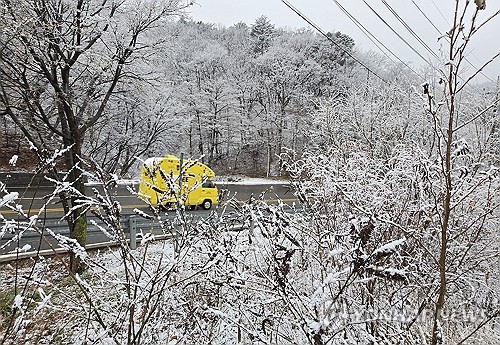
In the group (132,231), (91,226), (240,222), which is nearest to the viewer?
(240,222)

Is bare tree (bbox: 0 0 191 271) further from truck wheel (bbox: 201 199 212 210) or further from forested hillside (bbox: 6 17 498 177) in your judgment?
forested hillside (bbox: 6 17 498 177)

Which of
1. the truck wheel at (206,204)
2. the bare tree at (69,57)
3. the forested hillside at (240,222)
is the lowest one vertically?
the truck wheel at (206,204)

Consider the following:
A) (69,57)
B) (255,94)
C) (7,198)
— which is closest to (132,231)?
(69,57)

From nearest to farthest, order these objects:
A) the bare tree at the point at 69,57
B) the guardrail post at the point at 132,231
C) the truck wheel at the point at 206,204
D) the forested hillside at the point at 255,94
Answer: the bare tree at the point at 69,57 → the guardrail post at the point at 132,231 → the truck wheel at the point at 206,204 → the forested hillside at the point at 255,94

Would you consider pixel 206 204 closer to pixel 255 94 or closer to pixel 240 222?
pixel 240 222

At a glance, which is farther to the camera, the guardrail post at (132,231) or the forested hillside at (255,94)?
the forested hillside at (255,94)

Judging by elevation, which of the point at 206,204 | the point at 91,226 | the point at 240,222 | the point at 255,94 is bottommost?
the point at 206,204

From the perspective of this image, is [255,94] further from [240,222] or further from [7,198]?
[7,198]

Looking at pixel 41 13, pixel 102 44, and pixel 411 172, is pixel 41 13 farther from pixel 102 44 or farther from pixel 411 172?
pixel 411 172

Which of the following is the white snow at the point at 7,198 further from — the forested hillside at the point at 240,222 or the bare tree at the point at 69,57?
the bare tree at the point at 69,57

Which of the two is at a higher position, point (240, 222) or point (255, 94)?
point (255, 94)

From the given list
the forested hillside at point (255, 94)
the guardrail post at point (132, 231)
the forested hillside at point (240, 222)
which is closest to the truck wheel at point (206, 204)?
the forested hillside at point (240, 222)

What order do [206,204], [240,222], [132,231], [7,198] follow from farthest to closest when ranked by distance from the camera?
1. [206,204]
2. [132,231]
3. [240,222]
4. [7,198]

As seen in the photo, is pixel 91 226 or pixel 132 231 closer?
pixel 132 231
